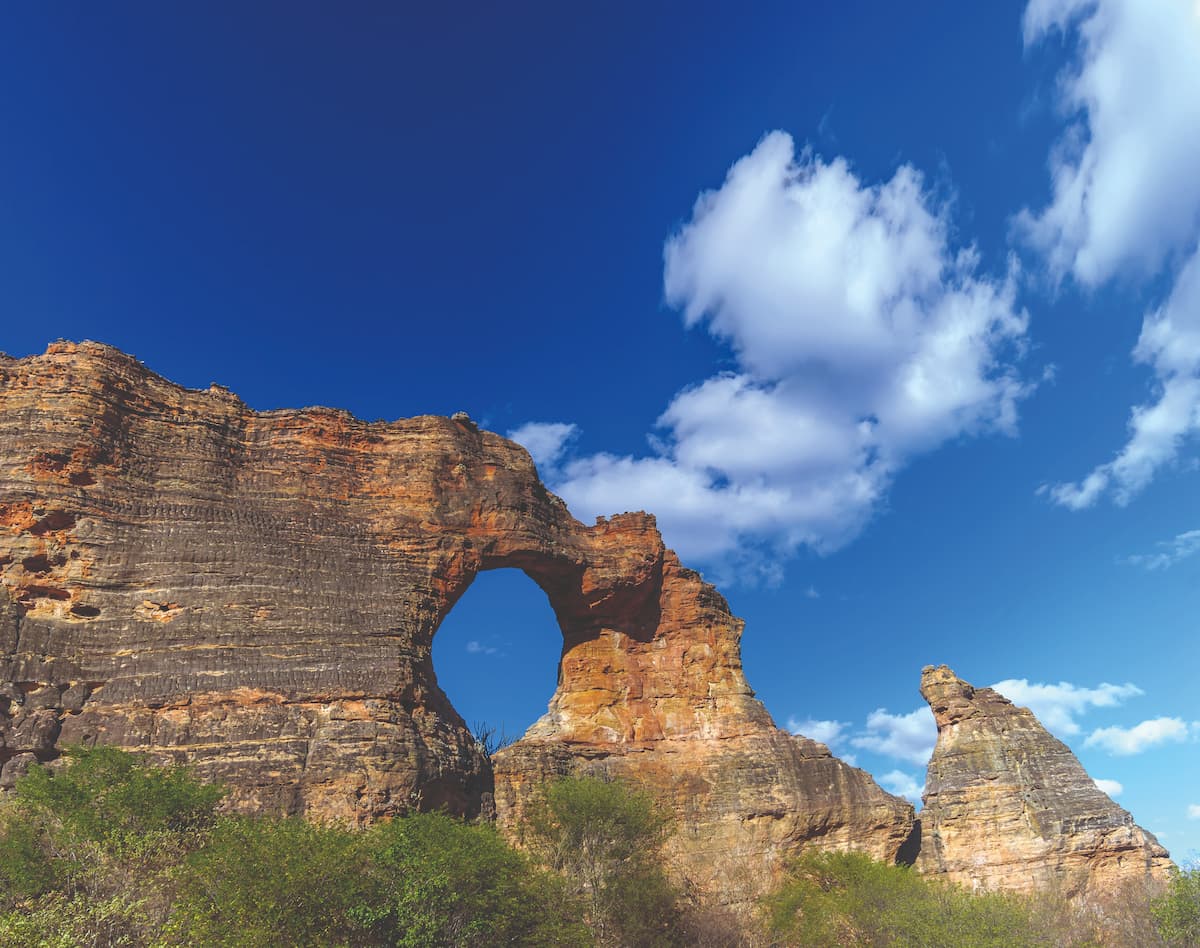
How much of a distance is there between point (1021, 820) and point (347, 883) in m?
28.8

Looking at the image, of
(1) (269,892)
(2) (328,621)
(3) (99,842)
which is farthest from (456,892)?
(2) (328,621)

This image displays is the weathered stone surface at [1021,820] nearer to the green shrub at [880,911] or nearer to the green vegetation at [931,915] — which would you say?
the green vegetation at [931,915]

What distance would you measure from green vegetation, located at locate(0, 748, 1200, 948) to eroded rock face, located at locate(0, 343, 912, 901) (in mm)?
1945

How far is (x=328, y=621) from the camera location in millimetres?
25531

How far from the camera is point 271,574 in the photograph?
25703 mm

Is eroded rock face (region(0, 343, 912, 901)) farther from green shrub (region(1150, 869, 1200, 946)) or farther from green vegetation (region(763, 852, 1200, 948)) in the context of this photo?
green shrub (region(1150, 869, 1200, 946))

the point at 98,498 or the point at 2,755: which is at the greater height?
the point at 98,498

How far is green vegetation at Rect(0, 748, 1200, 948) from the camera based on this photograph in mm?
15875

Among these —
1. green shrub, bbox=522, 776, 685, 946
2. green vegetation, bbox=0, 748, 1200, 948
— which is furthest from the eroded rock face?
green shrub, bbox=522, 776, 685, 946

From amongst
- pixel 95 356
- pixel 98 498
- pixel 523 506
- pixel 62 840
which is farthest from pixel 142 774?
pixel 523 506

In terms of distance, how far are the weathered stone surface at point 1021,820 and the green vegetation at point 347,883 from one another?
264 inches

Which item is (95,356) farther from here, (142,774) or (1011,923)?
(1011,923)

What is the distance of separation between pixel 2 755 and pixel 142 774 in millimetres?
4097

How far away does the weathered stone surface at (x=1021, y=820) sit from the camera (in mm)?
33188
